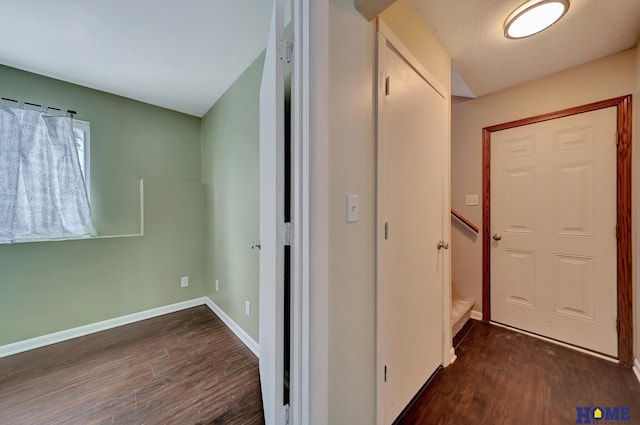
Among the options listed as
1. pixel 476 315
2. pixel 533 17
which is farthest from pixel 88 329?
pixel 533 17

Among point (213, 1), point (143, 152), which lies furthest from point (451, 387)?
point (143, 152)

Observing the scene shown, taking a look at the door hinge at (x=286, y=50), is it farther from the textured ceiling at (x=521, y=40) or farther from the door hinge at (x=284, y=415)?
the door hinge at (x=284, y=415)

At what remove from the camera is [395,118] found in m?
1.20

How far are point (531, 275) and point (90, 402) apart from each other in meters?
3.54

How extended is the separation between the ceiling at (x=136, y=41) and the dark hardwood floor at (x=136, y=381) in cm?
241

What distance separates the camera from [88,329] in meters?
2.22

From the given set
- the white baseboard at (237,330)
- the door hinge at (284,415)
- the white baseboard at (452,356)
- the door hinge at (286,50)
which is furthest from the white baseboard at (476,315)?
the door hinge at (286,50)

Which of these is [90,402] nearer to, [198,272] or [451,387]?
[198,272]

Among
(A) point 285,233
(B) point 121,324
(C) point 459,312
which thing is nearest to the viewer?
(A) point 285,233

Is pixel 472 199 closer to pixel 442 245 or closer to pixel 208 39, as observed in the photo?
pixel 442 245

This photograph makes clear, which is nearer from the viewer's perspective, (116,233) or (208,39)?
(208,39)

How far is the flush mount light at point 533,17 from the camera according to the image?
4.22 feet

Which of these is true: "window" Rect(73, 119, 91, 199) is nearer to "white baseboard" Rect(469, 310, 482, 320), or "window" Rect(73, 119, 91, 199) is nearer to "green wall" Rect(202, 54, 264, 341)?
"green wall" Rect(202, 54, 264, 341)

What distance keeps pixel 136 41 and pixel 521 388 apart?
3.58 metres
